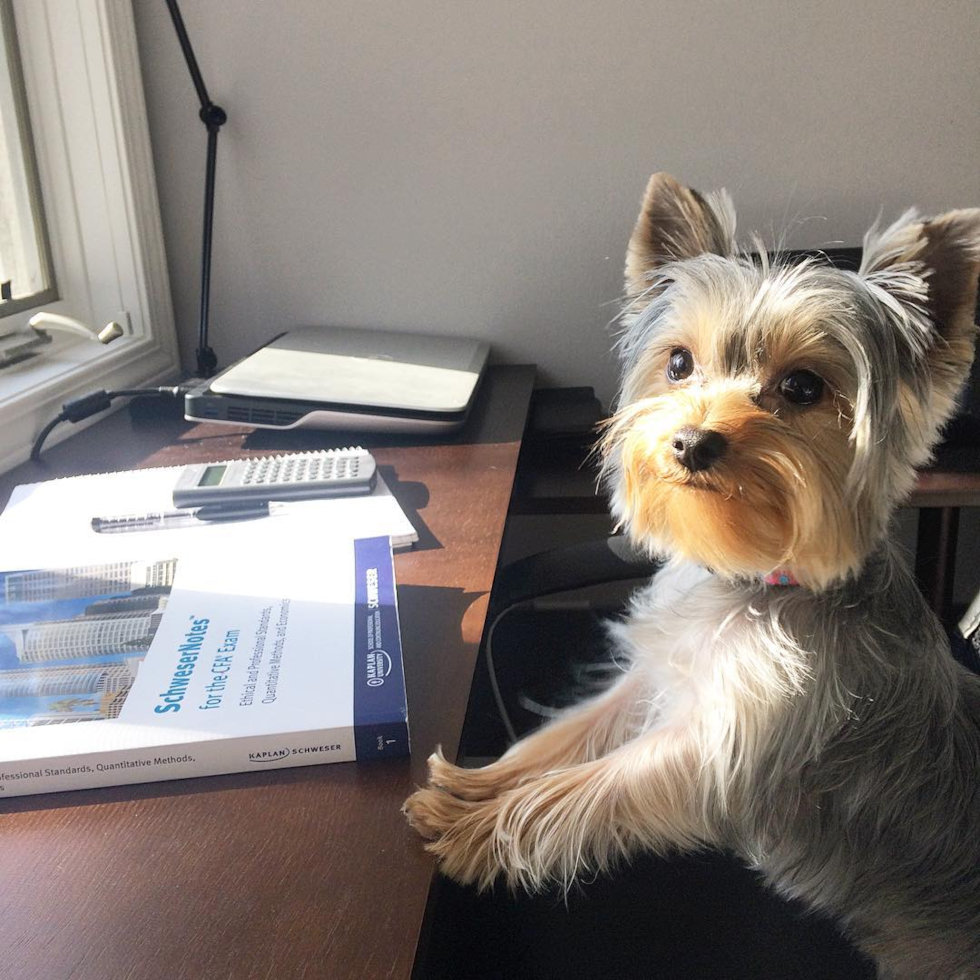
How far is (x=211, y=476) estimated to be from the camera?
1.13 meters

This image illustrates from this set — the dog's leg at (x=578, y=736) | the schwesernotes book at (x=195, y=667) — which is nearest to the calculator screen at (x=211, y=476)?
the schwesernotes book at (x=195, y=667)

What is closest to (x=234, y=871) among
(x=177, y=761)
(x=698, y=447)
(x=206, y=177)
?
(x=177, y=761)

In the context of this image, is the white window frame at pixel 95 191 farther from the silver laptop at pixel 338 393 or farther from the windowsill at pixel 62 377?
the silver laptop at pixel 338 393

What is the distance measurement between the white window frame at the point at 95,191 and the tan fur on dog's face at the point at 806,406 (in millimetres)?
1013

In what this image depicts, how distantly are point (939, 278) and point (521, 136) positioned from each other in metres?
1.00

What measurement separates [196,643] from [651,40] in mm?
1389

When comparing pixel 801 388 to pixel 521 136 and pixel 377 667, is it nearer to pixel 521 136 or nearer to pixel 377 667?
pixel 377 667

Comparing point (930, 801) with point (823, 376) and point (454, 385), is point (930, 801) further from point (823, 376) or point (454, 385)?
point (454, 385)

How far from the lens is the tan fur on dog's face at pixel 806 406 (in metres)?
0.90

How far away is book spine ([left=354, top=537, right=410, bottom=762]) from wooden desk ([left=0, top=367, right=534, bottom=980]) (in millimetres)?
21

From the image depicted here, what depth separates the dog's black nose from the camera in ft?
2.88

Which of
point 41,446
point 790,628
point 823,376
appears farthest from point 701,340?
point 41,446

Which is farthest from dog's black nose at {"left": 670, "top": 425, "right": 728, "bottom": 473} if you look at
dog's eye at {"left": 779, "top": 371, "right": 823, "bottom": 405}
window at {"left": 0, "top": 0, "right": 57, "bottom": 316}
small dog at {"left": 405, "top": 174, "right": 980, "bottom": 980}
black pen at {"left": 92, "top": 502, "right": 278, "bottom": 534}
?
window at {"left": 0, "top": 0, "right": 57, "bottom": 316}

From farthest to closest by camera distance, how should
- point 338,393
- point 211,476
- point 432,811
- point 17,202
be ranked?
point 17,202 < point 338,393 < point 211,476 < point 432,811
